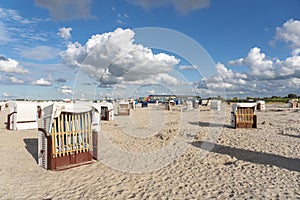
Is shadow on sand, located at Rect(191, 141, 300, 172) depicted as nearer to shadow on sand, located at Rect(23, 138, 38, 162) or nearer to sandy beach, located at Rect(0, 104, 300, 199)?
sandy beach, located at Rect(0, 104, 300, 199)

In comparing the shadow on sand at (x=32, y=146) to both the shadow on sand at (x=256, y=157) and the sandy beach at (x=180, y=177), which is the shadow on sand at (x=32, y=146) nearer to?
the sandy beach at (x=180, y=177)

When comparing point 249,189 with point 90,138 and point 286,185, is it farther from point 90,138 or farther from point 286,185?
point 90,138

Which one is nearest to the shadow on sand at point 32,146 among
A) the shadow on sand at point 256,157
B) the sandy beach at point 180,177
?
the sandy beach at point 180,177

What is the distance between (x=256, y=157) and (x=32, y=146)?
9662 mm

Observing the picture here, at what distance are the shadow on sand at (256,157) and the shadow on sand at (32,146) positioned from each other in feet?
22.6

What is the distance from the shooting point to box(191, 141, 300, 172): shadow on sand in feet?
22.8

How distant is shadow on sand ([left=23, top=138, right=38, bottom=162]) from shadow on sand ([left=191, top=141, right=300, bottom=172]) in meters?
6.90

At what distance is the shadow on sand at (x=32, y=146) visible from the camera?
8.73 metres

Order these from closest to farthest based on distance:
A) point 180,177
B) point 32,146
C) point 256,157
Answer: point 180,177, point 256,157, point 32,146

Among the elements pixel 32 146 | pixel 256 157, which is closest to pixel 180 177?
pixel 256 157

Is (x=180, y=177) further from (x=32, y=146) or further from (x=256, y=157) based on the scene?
→ (x=32, y=146)

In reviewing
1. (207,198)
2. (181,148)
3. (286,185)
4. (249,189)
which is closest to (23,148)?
(181,148)

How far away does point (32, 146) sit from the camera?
1010 cm

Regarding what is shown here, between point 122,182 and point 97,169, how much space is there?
1.45m
